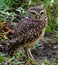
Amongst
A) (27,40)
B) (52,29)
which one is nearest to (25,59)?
(27,40)

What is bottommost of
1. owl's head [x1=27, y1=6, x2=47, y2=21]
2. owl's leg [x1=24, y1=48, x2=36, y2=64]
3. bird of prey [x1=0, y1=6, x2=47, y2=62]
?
owl's leg [x1=24, y1=48, x2=36, y2=64]

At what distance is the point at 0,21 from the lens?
908 cm

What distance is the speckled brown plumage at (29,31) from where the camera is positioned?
26.5 feet

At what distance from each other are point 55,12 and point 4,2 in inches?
43.2

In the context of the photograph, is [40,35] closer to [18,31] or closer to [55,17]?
[18,31]

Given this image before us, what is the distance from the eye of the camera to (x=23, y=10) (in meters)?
9.58

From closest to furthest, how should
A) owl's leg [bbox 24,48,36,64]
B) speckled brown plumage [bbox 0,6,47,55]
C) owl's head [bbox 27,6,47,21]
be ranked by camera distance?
speckled brown plumage [bbox 0,6,47,55]
owl's leg [bbox 24,48,36,64]
owl's head [bbox 27,6,47,21]

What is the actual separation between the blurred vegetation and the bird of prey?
71 centimetres

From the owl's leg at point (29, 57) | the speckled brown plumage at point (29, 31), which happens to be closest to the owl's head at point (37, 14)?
the speckled brown plumage at point (29, 31)

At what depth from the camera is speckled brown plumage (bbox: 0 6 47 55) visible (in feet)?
26.5

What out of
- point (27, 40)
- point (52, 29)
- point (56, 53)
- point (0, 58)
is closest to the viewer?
point (0, 58)

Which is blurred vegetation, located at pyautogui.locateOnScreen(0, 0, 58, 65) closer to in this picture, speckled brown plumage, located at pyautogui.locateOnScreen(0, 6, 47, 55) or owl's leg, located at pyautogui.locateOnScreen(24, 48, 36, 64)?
speckled brown plumage, located at pyautogui.locateOnScreen(0, 6, 47, 55)

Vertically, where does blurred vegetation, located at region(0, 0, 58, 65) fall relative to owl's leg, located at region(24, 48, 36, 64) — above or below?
above

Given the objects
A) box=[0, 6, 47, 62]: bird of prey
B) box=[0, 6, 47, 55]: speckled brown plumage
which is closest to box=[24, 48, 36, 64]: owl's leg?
box=[0, 6, 47, 62]: bird of prey
